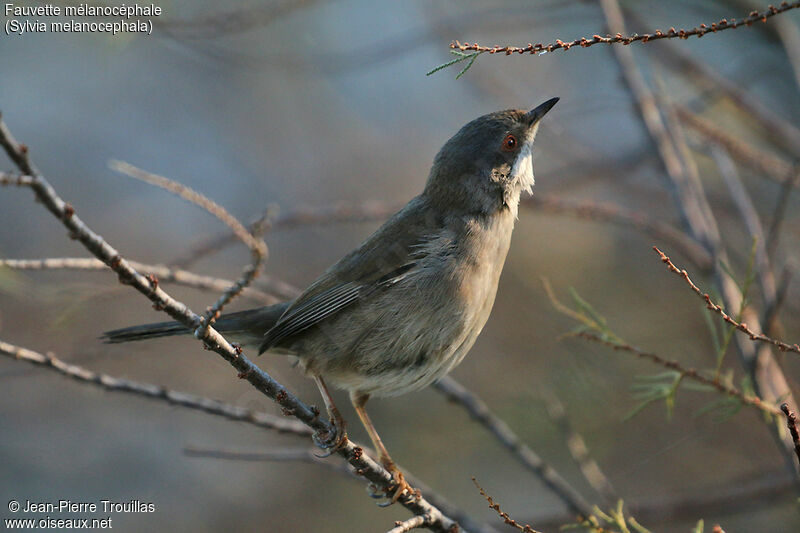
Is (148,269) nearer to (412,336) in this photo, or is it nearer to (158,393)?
(158,393)

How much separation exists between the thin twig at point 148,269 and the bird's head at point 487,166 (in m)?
1.20

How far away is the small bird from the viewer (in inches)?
147

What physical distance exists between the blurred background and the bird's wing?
46 centimetres

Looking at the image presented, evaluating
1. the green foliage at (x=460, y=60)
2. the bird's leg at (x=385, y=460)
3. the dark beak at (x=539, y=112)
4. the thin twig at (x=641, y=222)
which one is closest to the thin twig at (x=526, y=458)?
the bird's leg at (x=385, y=460)

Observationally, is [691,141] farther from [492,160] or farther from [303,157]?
[303,157]

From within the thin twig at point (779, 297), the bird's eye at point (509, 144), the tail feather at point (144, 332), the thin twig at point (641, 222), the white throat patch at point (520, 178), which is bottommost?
the thin twig at point (779, 297)

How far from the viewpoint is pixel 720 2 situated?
5277 mm

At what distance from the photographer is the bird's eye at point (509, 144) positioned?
425 centimetres

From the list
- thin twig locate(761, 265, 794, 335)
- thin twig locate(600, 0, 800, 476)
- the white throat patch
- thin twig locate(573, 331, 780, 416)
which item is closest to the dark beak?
the white throat patch

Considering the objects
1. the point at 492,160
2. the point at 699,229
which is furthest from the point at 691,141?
the point at 492,160

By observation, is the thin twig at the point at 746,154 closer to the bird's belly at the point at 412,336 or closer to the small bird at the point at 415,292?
the small bird at the point at 415,292

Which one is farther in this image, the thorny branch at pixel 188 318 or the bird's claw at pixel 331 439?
the bird's claw at pixel 331 439

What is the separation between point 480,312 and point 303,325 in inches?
36.3

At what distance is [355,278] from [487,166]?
0.98 meters
